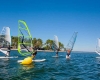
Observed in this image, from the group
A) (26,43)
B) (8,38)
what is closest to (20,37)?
(26,43)

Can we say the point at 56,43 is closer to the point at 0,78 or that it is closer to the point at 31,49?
the point at 31,49

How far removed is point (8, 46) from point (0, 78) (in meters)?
40.1

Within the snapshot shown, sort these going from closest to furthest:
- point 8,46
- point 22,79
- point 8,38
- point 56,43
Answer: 1. point 22,79
2. point 8,46
3. point 8,38
4. point 56,43

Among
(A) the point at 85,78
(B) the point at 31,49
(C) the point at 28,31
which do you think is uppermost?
(C) the point at 28,31

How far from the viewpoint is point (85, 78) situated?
24562 mm

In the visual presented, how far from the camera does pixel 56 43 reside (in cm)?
8331

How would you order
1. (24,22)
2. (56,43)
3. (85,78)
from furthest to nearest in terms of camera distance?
(56,43) → (24,22) → (85,78)

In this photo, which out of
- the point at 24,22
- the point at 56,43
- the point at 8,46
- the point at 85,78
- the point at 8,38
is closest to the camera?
the point at 85,78

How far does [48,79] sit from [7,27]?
152ft

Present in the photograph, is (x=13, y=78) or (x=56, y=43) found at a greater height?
(x=56, y=43)

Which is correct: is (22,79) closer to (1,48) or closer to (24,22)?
(24,22)

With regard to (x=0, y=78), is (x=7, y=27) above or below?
above

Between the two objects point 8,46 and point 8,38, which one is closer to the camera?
point 8,46

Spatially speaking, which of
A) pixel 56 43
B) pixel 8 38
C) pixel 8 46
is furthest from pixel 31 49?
pixel 56 43
